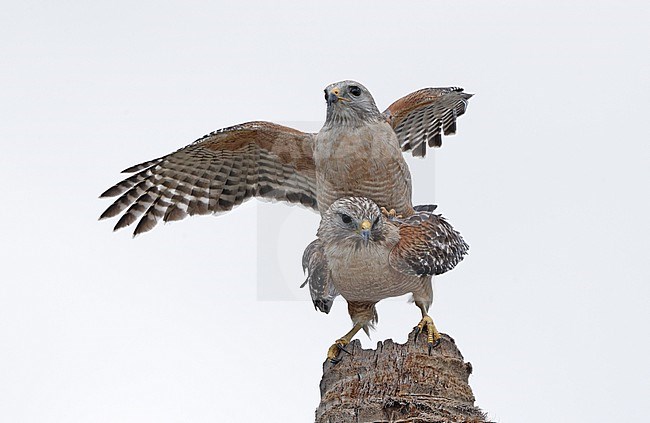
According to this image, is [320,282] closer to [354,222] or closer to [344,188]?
[354,222]

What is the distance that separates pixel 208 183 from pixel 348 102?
2675 mm

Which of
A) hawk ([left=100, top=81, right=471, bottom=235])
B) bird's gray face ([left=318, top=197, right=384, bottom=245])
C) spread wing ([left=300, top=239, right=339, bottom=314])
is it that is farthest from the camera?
hawk ([left=100, top=81, right=471, bottom=235])

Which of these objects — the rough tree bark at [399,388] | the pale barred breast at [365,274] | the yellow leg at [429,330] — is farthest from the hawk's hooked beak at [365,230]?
the rough tree bark at [399,388]

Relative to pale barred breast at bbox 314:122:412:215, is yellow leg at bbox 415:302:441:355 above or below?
below

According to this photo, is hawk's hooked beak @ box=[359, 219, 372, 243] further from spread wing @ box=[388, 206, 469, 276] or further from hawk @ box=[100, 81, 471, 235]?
hawk @ box=[100, 81, 471, 235]

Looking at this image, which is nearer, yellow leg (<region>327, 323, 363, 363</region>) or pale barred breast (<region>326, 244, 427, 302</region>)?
yellow leg (<region>327, 323, 363, 363</region>)

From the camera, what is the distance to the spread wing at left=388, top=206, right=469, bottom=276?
358 inches

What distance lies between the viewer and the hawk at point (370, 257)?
8984mm

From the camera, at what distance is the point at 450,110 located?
12359mm

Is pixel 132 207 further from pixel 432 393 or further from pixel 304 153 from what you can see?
pixel 432 393

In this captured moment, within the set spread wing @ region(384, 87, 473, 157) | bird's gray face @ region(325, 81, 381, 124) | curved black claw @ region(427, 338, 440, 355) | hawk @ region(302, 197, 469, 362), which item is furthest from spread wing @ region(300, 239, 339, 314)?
spread wing @ region(384, 87, 473, 157)

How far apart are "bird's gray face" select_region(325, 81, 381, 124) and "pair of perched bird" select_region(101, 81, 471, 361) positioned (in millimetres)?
10

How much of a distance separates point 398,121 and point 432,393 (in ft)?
18.4

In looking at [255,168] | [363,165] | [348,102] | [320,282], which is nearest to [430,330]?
[320,282]
